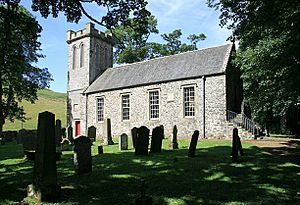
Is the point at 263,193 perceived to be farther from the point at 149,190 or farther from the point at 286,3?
the point at 286,3

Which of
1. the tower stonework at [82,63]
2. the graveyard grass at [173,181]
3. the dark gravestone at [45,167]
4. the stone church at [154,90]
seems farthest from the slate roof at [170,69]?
the dark gravestone at [45,167]

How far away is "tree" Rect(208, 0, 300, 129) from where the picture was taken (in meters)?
10.4

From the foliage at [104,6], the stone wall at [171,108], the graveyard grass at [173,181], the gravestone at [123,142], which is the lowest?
the graveyard grass at [173,181]

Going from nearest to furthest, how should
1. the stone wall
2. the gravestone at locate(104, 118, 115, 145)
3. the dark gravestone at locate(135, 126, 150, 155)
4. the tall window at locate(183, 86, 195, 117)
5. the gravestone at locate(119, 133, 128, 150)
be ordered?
1. the dark gravestone at locate(135, 126, 150, 155)
2. the gravestone at locate(119, 133, 128, 150)
3. the gravestone at locate(104, 118, 115, 145)
4. the stone wall
5. the tall window at locate(183, 86, 195, 117)

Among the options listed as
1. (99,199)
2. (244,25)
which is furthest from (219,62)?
(99,199)

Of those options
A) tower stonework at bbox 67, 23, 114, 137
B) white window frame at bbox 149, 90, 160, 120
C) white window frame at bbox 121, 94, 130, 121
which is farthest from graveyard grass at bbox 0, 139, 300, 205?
tower stonework at bbox 67, 23, 114, 137

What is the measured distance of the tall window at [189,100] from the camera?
2280 centimetres

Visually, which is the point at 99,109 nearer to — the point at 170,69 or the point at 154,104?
the point at 154,104

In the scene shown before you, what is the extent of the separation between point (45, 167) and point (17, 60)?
809 cm

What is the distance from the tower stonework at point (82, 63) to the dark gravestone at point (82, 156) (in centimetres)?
2253

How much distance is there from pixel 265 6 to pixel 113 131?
67.7 ft

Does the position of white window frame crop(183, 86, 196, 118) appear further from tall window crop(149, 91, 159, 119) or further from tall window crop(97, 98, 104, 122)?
tall window crop(97, 98, 104, 122)

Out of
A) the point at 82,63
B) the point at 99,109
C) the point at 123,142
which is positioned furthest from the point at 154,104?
the point at 82,63

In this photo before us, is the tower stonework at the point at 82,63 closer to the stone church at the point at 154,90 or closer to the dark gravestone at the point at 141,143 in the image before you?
the stone church at the point at 154,90
